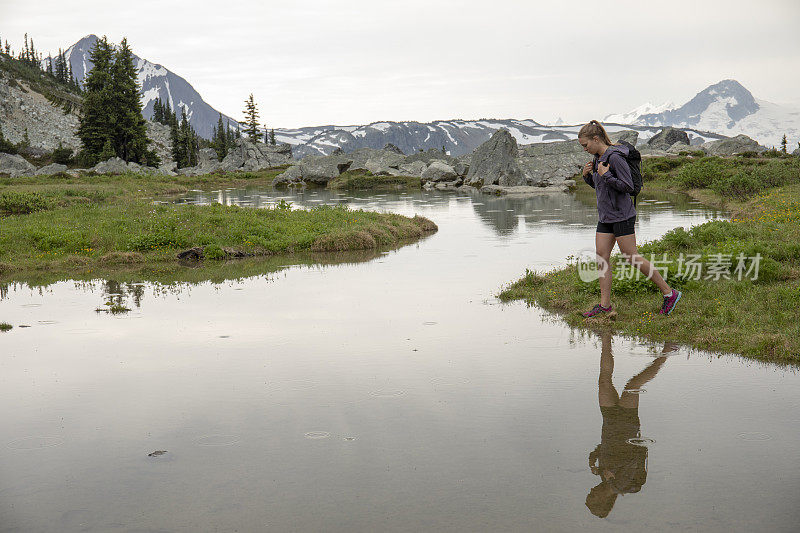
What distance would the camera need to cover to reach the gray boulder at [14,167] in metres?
68.7

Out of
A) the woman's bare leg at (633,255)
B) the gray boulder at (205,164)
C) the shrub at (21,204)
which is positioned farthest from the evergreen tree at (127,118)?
the woman's bare leg at (633,255)

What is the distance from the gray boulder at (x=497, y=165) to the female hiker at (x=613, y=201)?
60241mm

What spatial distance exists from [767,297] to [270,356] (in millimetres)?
7685

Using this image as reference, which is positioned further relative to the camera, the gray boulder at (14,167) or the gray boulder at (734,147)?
the gray boulder at (734,147)

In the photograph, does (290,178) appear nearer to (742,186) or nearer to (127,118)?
(127,118)

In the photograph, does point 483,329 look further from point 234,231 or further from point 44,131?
point 44,131

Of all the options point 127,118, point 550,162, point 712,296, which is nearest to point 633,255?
point 712,296

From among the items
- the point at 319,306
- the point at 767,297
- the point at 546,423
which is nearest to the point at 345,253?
the point at 319,306

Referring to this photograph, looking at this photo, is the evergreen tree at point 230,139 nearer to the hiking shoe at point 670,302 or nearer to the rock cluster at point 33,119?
the rock cluster at point 33,119

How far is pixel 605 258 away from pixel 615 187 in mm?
1184

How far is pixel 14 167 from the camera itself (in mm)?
71312

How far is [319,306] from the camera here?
40.1 feet

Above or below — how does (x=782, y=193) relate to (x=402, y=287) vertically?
above

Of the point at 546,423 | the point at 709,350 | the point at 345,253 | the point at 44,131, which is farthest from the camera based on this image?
the point at 44,131
